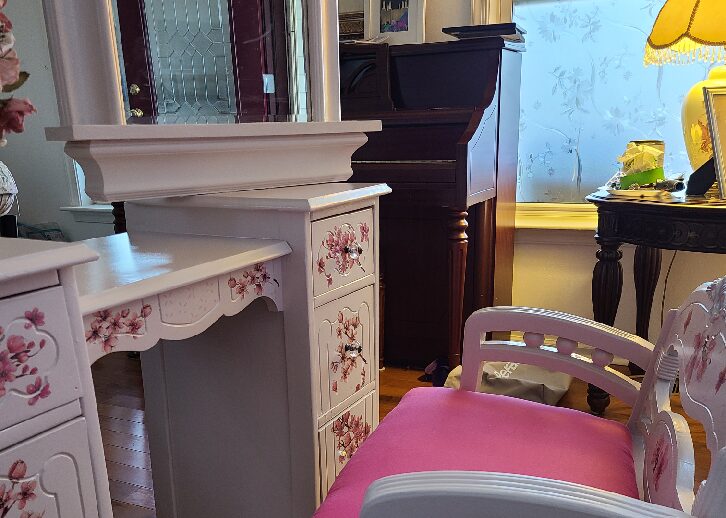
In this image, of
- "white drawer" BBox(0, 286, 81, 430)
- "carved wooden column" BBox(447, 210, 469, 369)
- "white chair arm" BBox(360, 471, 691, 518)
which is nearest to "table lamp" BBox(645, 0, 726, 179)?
"carved wooden column" BBox(447, 210, 469, 369)

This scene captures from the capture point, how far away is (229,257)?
3.47ft

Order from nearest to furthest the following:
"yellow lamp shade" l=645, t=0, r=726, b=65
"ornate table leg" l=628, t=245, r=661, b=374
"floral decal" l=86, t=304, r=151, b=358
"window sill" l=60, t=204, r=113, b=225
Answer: "floral decal" l=86, t=304, r=151, b=358
"yellow lamp shade" l=645, t=0, r=726, b=65
"ornate table leg" l=628, t=245, r=661, b=374
"window sill" l=60, t=204, r=113, b=225

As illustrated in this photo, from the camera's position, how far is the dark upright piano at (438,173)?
1.99m

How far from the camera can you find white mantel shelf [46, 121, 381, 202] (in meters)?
1.00

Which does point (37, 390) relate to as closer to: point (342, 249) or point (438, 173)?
point (342, 249)

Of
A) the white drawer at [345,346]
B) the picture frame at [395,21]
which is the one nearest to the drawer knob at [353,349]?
the white drawer at [345,346]

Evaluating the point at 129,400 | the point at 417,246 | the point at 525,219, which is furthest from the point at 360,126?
the point at 129,400

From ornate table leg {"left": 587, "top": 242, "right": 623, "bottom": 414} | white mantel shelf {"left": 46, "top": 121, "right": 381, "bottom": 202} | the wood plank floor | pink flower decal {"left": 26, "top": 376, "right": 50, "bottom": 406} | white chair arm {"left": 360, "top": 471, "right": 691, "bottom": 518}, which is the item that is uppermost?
white mantel shelf {"left": 46, "top": 121, "right": 381, "bottom": 202}

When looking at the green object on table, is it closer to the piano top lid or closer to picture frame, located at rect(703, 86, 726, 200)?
picture frame, located at rect(703, 86, 726, 200)

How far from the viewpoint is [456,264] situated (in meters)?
1.96

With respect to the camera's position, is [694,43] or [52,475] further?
[694,43]

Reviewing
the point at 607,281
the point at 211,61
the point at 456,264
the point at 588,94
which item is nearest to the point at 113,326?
the point at 211,61

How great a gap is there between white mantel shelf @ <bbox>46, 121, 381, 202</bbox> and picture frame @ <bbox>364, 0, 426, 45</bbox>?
3.60 ft

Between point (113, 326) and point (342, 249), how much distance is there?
21.0 inches
